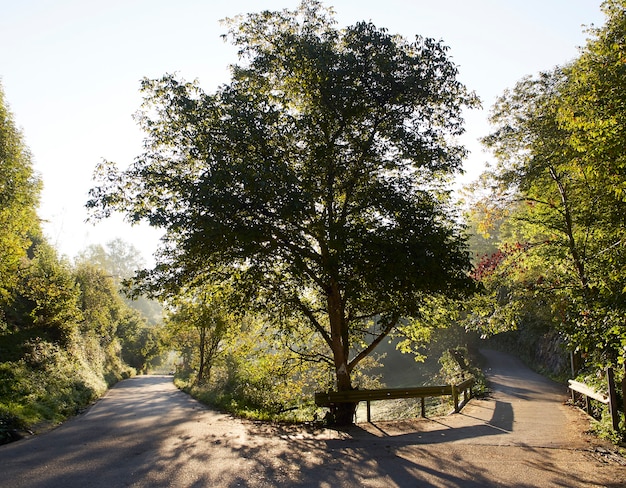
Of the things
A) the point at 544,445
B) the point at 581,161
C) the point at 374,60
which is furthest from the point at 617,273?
the point at 374,60

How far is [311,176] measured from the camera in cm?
1275

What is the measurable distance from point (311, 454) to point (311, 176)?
7.38 meters

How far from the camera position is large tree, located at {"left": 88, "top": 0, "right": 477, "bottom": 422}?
1150cm

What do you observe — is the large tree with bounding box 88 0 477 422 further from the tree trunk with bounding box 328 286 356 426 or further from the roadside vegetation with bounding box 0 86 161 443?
the roadside vegetation with bounding box 0 86 161 443

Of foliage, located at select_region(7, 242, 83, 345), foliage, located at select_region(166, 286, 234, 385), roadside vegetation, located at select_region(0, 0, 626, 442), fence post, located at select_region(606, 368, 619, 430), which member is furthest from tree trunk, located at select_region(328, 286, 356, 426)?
foliage, located at select_region(7, 242, 83, 345)

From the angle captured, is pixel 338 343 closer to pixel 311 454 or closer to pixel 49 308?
pixel 311 454

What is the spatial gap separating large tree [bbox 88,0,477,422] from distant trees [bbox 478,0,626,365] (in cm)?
256

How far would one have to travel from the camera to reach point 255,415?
14.5 meters

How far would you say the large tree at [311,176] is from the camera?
11.5 m

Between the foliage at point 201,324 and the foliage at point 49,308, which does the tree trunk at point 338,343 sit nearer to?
the foliage at point 201,324

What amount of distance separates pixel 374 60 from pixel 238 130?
4.40 metres

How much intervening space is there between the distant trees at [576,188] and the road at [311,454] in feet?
7.75

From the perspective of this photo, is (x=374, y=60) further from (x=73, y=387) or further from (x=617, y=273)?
(x=73, y=387)

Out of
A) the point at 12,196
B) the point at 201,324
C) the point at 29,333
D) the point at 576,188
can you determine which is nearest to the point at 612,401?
the point at 576,188
